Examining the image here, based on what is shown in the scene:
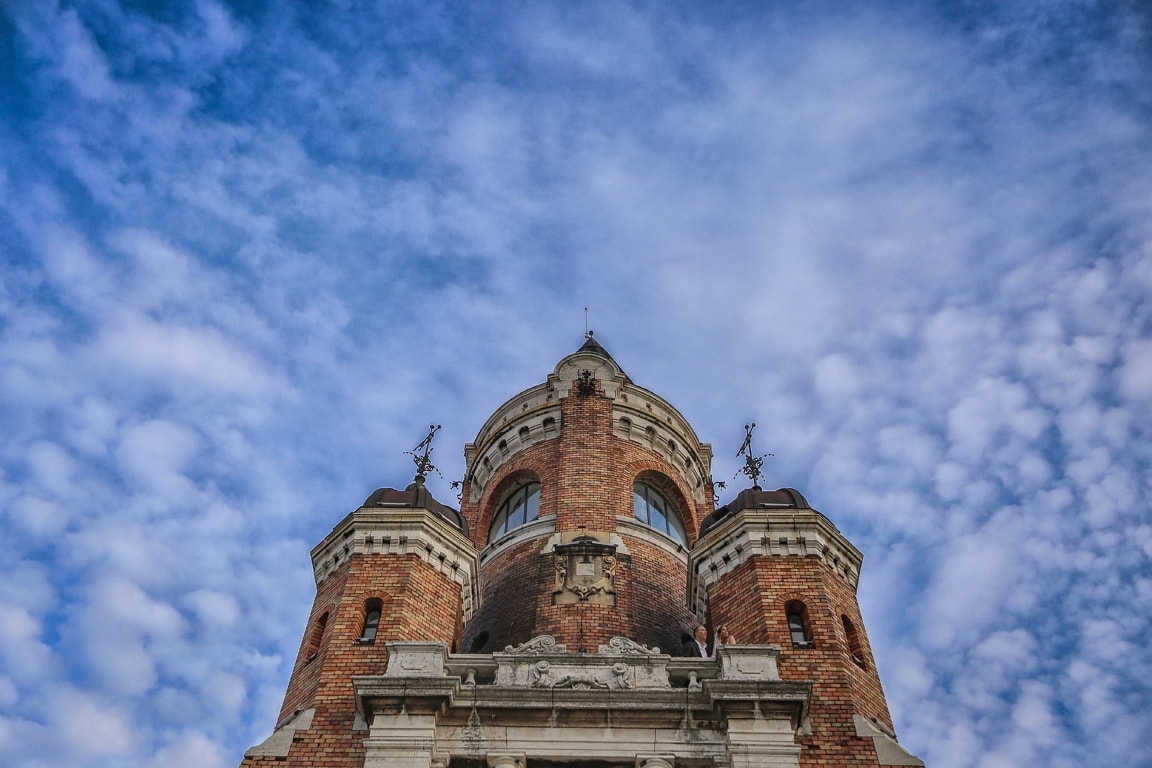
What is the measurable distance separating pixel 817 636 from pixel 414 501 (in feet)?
27.5

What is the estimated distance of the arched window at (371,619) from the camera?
18.5 m

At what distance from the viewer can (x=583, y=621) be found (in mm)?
21109

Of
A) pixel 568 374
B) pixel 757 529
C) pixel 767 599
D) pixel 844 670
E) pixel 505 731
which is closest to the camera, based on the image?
pixel 505 731

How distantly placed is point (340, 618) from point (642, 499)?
425 inches

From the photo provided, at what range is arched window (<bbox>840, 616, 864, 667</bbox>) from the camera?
19.0 meters

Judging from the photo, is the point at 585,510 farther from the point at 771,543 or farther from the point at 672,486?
the point at 771,543

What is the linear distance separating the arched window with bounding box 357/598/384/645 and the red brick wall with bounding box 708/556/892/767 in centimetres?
632

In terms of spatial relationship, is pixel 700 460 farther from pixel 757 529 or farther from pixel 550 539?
pixel 757 529

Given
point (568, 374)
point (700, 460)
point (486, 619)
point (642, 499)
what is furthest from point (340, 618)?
point (700, 460)

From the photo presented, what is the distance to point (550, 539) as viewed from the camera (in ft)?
78.2

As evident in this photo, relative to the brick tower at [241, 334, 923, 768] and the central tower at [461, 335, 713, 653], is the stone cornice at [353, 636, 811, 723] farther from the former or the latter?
the central tower at [461, 335, 713, 653]

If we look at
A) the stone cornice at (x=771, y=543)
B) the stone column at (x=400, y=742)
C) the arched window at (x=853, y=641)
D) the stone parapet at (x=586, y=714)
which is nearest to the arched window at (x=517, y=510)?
the stone cornice at (x=771, y=543)

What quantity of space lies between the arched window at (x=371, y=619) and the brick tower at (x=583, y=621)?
0.07 meters

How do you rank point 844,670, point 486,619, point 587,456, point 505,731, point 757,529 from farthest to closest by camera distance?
point 587,456 → point 486,619 → point 757,529 → point 844,670 → point 505,731
